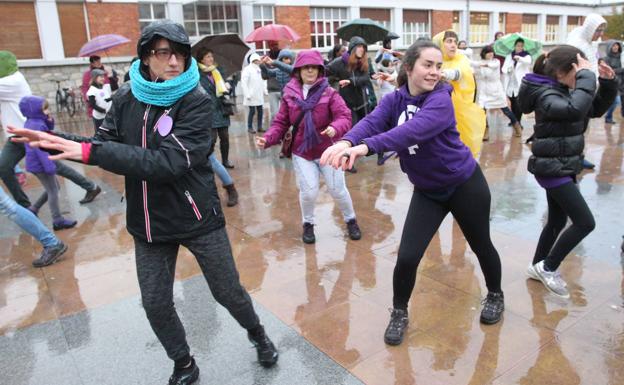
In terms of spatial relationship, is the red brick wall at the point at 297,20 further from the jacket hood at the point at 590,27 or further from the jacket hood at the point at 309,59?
the jacket hood at the point at 309,59

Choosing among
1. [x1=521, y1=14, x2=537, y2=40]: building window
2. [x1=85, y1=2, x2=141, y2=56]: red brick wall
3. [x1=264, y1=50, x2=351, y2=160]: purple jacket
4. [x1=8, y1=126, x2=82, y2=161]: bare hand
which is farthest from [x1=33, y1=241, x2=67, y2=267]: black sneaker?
[x1=521, y1=14, x2=537, y2=40]: building window

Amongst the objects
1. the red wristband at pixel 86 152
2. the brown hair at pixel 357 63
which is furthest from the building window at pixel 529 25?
the red wristband at pixel 86 152

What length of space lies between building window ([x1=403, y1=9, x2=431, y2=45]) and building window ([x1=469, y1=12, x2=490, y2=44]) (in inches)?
168

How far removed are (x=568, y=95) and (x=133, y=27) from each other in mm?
20215

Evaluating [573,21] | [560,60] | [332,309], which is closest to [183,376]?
[332,309]

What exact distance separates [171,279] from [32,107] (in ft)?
11.8

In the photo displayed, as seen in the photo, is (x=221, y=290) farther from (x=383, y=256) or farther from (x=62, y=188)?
(x=62, y=188)

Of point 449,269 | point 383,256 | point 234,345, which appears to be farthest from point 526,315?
point 234,345

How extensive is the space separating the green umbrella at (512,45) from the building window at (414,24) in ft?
62.0

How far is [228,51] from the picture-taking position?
9.35 m

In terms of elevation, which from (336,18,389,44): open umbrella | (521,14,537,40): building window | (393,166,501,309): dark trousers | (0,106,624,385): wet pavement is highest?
(521,14,537,40): building window

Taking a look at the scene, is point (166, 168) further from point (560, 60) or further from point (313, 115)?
point (560, 60)

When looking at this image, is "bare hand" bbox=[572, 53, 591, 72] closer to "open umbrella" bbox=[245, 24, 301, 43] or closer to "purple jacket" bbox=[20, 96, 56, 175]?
"purple jacket" bbox=[20, 96, 56, 175]

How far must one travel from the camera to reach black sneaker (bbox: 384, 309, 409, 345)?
3.17 metres
